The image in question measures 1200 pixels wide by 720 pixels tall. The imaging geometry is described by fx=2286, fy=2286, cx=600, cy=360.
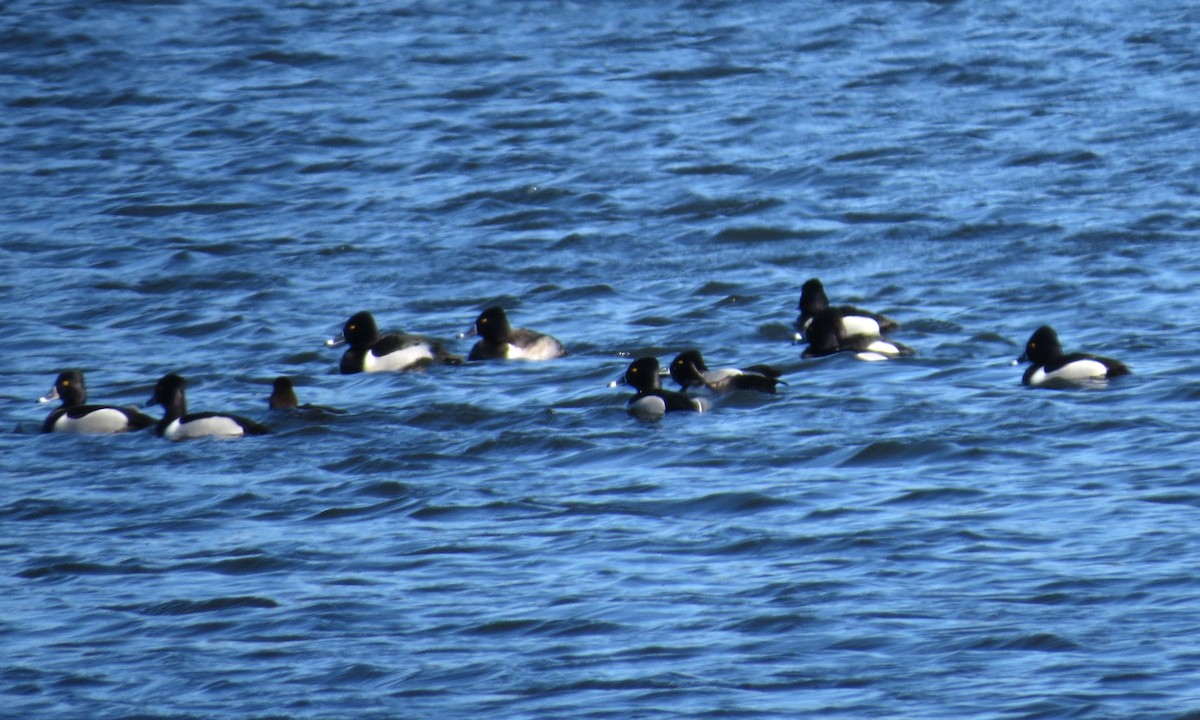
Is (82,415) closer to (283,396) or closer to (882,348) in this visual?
(283,396)

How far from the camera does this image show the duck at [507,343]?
15.4 metres

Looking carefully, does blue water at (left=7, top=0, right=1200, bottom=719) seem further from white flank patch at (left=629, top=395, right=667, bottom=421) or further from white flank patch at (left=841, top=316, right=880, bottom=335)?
white flank patch at (left=841, top=316, right=880, bottom=335)

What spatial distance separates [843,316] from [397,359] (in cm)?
298

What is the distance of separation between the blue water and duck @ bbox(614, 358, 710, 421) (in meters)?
0.16

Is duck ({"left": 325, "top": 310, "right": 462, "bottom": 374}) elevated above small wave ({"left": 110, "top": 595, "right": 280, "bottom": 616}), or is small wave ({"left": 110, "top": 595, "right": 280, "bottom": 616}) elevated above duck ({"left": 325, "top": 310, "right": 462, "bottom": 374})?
duck ({"left": 325, "top": 310, "right": 462, "bottom": 374})

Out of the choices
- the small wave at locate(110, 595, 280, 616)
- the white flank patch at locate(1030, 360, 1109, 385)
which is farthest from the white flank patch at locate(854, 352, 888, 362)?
the small wave at locate(110, 595, 280, 616)

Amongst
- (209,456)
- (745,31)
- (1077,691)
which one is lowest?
(1077,691)

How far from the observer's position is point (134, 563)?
36.8ft

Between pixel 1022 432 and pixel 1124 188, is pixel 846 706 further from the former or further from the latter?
pixel 1124 188

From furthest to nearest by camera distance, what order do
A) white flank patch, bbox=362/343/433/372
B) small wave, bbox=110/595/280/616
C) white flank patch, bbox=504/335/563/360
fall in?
white flank patch, bbox=504/335/563/360 < white flank patch, bbox=362/343/433/372 < small wave, bbox=110/595/280/616

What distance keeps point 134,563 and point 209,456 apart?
2.15 meters

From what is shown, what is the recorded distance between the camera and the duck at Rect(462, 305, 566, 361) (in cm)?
1544

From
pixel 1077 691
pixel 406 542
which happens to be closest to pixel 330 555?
pixel 406 542

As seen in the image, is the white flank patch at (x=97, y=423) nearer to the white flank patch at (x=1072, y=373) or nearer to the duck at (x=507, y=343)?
the duck at (x=507, y=343)
